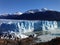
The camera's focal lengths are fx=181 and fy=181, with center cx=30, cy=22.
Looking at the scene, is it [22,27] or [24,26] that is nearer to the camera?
[22,27]

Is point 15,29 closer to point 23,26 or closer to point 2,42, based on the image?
point 23,26

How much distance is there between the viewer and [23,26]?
25250 millimetres

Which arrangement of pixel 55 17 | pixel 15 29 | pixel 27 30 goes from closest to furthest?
pixel 15 29 → pixel 27 30 → pixel 55 17

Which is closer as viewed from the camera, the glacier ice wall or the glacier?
the glacier

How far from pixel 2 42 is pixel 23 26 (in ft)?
32.1

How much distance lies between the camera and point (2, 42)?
1564 centimetres

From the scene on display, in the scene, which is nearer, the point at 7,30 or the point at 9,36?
the point at 9,36

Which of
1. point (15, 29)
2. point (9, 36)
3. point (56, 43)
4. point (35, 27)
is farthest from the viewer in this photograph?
point (35, 27)

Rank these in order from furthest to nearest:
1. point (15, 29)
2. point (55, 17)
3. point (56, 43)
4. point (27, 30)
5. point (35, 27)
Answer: point (55, 17) → point (35, 27) → point (27, 30) → point (15, 29) → point (56, 43)

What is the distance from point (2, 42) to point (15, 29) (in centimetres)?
830

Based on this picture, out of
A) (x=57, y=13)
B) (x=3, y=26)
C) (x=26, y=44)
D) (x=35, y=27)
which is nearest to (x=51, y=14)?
(x=57, y=13)

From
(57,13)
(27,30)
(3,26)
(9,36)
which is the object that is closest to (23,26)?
(27,30)

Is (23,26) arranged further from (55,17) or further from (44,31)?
(55,17)

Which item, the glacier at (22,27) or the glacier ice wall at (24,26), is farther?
the glacier ice wall at (24,26)
